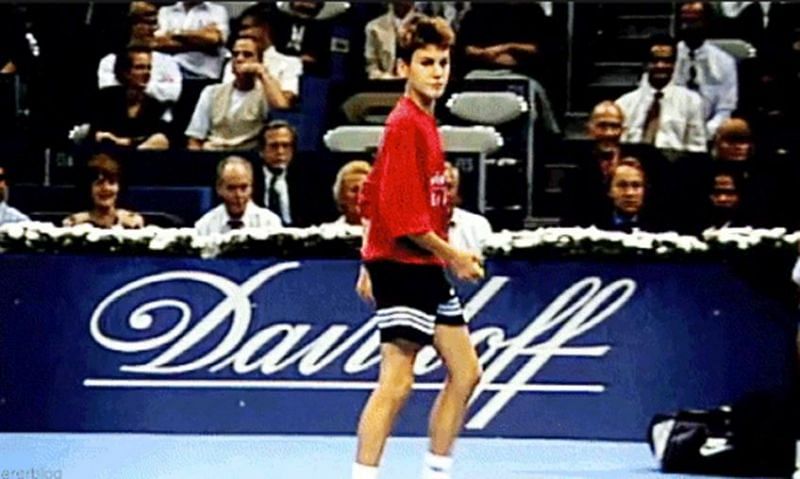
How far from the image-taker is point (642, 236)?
29.9 ft

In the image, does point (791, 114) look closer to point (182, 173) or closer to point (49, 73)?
point (182, 173)

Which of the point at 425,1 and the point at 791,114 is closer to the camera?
Answer: the point at 791,114

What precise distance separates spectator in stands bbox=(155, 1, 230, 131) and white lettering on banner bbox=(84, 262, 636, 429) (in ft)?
9.82

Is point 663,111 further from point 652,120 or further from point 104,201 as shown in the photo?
Answer: point 104,201

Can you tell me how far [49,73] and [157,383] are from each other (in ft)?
10.5

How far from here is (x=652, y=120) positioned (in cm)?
1105

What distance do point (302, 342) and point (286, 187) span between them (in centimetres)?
114

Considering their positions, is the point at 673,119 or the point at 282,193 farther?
the point at 673,119

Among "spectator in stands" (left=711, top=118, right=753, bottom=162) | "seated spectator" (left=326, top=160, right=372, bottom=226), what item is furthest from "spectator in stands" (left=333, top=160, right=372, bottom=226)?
"spectator in stands" (left=711, top=118, right=753, bottom=162)

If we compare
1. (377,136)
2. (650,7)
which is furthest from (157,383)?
(650,7)

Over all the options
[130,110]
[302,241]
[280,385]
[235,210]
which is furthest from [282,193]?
[130,110]

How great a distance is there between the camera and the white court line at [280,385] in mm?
9086

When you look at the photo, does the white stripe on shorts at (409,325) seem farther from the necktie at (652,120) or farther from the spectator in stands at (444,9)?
the spectator in stands at (444,9)

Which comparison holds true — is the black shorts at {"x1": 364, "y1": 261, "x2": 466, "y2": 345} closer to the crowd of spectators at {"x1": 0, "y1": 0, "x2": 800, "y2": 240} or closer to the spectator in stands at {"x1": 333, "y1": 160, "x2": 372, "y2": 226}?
the crowd of spectators at {"x1": 0, "y1": 0, "x2": 800, "y2": 240}
